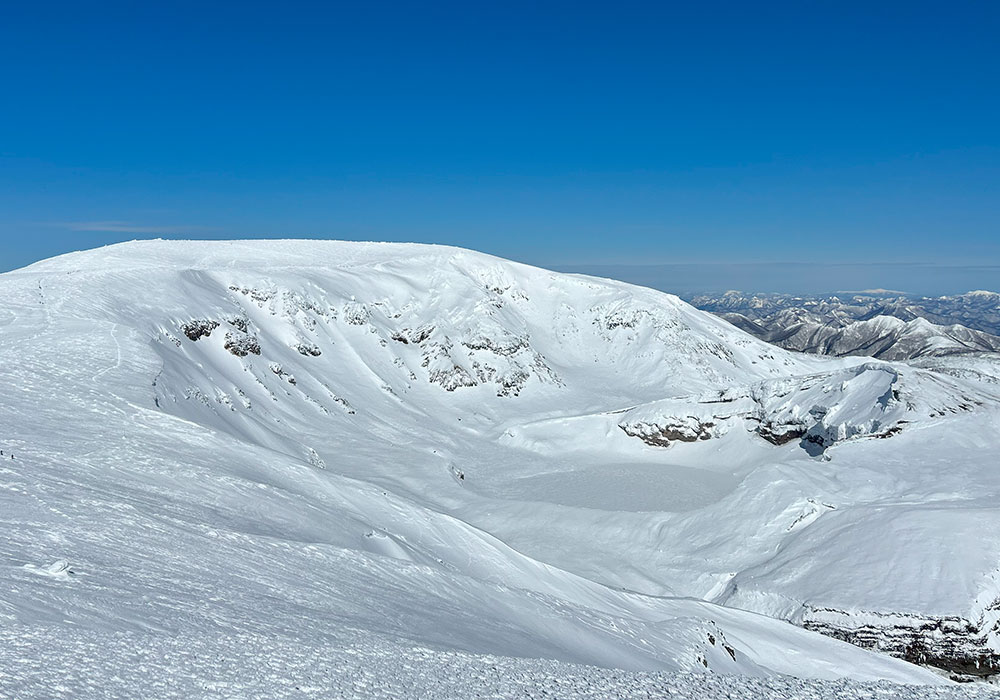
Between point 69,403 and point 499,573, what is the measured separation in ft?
63.7

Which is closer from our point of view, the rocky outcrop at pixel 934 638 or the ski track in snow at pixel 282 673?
the ski track in snow at pixel 282 673

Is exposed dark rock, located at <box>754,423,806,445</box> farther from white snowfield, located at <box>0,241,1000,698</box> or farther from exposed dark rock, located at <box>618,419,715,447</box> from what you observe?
exposed dark rock, located at <box>618,419,715,447</box>

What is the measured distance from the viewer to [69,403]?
81.0ft

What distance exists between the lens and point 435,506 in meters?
43.6

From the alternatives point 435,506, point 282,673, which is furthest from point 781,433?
point 282,673

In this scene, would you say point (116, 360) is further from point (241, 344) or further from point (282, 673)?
point (282, 673)

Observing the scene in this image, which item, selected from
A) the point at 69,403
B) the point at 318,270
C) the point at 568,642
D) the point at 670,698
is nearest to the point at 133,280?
the point at 318,270

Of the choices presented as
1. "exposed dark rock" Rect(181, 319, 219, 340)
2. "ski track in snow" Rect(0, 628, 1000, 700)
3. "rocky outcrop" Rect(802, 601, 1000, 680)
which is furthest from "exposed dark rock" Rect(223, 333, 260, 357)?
"rocky outcrop" Rect(802, 601, 1000, 680)

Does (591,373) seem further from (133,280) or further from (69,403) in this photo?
(69,403)

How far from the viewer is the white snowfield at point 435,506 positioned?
10672mm

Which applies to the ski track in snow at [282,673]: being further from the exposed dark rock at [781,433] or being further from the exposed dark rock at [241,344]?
the exposed dark rock at [241,344]

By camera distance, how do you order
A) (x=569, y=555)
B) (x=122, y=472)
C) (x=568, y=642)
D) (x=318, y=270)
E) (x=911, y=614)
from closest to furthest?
(x=568, y=642), (x=122, y=472), (x=911, y=614), (x=569, y=555), (x=318, y=270)

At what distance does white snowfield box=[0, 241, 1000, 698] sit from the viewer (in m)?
10.7

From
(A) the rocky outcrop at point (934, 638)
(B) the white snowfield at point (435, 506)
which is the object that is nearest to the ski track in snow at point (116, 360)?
(B) the white snowfield at point (435, 506)
